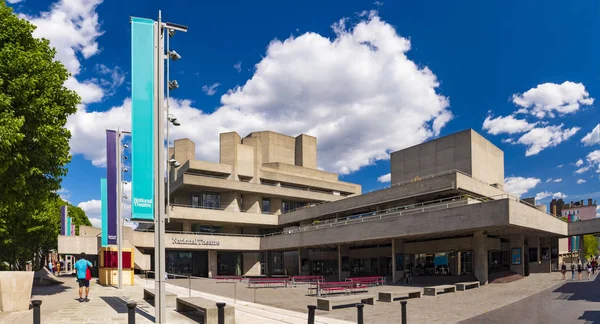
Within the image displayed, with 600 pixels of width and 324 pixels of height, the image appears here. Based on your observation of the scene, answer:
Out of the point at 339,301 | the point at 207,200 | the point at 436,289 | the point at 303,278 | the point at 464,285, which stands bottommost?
the point at 303,278

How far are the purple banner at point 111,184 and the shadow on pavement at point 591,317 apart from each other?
77.6 ft

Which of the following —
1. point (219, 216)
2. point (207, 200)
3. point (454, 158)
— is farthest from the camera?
point (207, 200)

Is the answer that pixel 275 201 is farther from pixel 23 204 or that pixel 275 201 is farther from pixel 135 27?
pixel 135 27

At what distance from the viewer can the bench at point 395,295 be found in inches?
828

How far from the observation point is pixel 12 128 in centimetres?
1528

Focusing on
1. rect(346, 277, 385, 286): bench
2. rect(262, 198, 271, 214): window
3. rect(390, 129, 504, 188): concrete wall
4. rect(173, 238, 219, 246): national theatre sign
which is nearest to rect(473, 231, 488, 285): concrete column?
rect(346, 277, 385, 286): bench

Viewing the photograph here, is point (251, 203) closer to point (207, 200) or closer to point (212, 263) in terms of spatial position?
point (207, 200)

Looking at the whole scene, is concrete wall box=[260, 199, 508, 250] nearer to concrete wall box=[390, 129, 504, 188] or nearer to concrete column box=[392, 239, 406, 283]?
concrete column box=[392, 239, 406, 283]

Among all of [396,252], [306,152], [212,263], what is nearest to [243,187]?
[212,263]

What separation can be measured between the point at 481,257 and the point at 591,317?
57.4ft

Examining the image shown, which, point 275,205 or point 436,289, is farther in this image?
point 275,205

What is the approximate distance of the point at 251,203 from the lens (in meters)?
60.0

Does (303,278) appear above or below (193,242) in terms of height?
below

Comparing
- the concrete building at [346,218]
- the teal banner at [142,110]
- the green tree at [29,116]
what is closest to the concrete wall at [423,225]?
the concrete building at [346,218]
